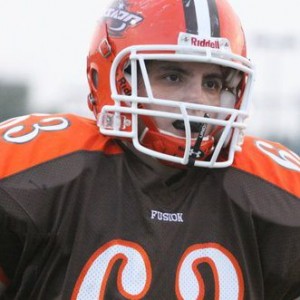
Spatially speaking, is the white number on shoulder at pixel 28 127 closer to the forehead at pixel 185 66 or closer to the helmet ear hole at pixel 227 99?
the forehead at pixel 185 66

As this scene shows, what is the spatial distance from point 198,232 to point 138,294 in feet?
0.66

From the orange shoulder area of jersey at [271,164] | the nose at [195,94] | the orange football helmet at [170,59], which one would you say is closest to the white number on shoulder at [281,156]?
the orange shoulder area of jersey at [271,164]

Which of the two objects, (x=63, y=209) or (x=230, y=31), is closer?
(x=63, y=209)

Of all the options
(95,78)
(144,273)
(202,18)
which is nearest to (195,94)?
(202,18)

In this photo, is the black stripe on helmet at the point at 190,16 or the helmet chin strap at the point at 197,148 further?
the black stripe on helmet at the point at 190,16

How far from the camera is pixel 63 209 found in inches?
66.7

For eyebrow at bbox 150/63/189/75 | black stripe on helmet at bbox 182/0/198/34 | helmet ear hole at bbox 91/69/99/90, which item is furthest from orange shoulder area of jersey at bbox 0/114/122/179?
black stripe on helmet at bbox 182/0/198/34

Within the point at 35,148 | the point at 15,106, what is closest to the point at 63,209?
the point at 35,148

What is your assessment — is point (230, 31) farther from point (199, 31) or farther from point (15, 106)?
point (15, 106)

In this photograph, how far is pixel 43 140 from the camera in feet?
5.92

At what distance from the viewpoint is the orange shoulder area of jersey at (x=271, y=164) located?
75.7 inches

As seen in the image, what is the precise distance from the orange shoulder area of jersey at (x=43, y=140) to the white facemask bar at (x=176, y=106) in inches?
1.5

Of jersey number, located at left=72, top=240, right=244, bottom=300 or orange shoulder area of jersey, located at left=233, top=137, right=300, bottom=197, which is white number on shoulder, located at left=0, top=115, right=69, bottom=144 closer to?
jersey number, located at left=72, top=240, right=244, bottom=300

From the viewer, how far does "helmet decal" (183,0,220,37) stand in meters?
1.88
